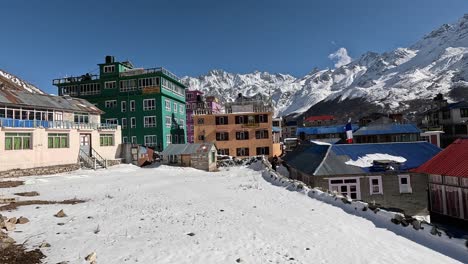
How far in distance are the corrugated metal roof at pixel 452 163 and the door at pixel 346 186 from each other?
6007mm

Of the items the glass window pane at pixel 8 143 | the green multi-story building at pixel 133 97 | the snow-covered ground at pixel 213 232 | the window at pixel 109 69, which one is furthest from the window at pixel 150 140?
the snow-covered ground at pixel 213 232

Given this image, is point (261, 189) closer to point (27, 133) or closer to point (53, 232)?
point (53, 232)

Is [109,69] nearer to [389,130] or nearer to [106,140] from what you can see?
[106,140]

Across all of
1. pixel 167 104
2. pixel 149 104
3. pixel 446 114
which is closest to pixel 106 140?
pixel 149 104

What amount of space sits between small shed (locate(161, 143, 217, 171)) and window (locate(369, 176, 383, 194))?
964 inches

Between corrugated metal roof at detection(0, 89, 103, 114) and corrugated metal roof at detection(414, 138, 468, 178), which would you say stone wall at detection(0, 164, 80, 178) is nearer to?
corrugated metal roof at detection(0, 89, 103, 114)

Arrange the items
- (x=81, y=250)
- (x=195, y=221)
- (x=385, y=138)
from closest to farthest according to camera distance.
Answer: (x=81, y=250) → (x=195, y=221) → (x=385, y=138)

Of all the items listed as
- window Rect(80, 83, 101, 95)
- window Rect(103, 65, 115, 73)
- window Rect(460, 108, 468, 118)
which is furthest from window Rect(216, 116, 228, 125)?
window Rect(460, 108, 468, 118)

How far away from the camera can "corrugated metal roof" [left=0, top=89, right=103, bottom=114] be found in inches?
1541

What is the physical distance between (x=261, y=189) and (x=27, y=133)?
30.1 metres

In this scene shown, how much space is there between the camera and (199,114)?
196 ft

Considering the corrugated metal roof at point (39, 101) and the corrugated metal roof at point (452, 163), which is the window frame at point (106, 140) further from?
the corrugated metal roof at point (452, 163)

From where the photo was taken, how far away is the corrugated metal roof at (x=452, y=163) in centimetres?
2138

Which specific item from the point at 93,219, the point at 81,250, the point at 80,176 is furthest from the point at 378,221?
the point at 80,176
